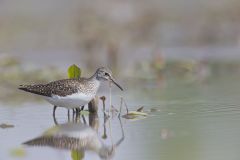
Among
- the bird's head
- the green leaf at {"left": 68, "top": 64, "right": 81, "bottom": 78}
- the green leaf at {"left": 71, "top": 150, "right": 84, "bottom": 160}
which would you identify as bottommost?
the green leaf at {"left": 71, "top": 150, "right": 84, "bottom": 160}

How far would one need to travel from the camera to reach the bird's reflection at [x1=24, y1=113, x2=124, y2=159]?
951 cm

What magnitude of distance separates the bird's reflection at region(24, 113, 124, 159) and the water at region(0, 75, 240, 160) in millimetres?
75

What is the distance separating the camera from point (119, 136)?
33.7ft

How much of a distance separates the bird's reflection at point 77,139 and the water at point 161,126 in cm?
8

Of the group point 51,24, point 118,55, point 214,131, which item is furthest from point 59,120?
point 51,24

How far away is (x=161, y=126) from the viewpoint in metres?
10.7

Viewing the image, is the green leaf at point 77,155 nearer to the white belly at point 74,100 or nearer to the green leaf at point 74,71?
the white belly at point 74,100

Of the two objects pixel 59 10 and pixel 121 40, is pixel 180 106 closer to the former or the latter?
pixel 121 40

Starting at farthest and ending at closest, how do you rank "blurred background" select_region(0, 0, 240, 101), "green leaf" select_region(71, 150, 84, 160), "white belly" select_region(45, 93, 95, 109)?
1. "blurred background" select_region(0, 0, 240, 101)
2. "white belly" select_region(45, 93, 95, 109)
3. "green leaf" select_region(71, 150, 84, 160)

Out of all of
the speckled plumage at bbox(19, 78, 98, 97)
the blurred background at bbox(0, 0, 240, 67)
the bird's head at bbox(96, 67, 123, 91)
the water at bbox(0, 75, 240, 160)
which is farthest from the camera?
the blurred background at bbox(0, 0, 240, 67)

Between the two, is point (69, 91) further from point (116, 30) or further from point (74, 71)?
point (116, 30)

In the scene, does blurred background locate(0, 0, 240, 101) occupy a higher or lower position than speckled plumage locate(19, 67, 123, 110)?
higher

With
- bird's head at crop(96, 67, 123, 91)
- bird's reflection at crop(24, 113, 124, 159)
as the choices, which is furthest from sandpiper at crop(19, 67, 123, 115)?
bird's reflection at crop(24, 113, 124, 159)

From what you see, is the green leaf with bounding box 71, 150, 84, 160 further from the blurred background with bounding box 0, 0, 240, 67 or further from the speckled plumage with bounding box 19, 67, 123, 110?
the blurred background with bounding box 0, 0, 240, 67
